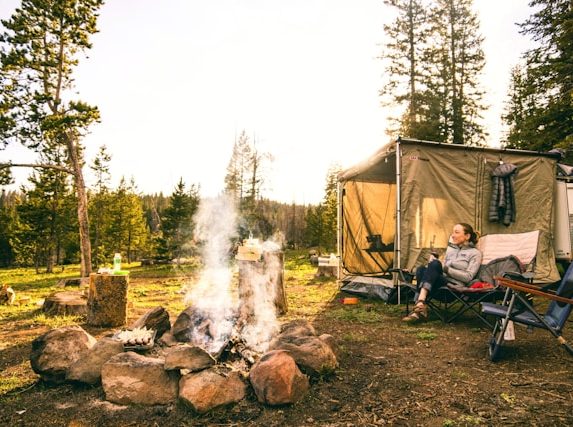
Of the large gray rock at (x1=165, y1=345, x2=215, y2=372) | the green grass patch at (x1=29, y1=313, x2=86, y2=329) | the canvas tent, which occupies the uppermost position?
the canvas tent

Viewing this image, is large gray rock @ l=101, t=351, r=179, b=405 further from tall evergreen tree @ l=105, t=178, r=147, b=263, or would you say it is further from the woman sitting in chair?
tall evergreen tree @ l=105, t=178, r=147, b=263

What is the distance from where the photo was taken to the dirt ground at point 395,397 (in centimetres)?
216

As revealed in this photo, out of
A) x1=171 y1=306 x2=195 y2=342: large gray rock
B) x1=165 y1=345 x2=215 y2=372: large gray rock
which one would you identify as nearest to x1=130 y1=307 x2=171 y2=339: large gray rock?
x1=171 y1=306 x2=195 y2=342: large gray rock

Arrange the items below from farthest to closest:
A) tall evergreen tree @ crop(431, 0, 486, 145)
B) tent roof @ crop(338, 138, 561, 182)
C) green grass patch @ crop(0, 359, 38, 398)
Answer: tall evergreen tree @ crop(431, 0, 486, 145)
tent roof @ crop(338, 138, 561, 182)
green grass patch @ crop(0, 359, 38, 398)

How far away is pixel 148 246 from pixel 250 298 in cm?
2121

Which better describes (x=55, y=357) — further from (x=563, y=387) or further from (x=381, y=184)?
(x=381, y=184)

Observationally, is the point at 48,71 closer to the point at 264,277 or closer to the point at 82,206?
the point at 82,206

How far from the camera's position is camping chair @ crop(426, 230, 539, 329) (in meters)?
4.11

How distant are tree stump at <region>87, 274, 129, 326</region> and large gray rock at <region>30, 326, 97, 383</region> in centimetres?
163

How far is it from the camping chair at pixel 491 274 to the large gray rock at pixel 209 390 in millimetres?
2682

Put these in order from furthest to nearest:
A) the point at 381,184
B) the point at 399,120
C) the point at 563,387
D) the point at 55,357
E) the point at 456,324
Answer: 1. the point at 399,120
2. the point at 381,184
3. the point at 456,324
4. the point at 55,357
5. the point at 563,387

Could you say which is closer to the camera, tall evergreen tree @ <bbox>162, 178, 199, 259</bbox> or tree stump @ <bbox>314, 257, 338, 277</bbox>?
tree stump @ <bbox>314, 257, 338, 277</bbox>

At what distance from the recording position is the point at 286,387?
7.56 feet

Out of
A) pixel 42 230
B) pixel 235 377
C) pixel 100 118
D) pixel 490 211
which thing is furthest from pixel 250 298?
pixel 42 230
